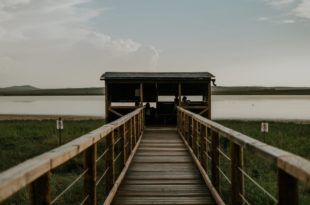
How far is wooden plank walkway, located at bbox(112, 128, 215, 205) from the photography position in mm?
5855

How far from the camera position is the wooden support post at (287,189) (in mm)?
2592

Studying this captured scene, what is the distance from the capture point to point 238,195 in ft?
14.5

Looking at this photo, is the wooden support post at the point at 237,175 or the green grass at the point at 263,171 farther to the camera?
the green grass at the point at 263,171

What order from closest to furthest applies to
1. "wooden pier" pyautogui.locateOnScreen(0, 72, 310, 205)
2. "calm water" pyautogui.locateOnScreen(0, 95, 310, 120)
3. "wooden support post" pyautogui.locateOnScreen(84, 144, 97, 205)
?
"wooden pier" pyautogui.locateOnScreen(0, 72, 310, 205) → "wooden support post" pyautogui.locateOnScreen(84, 144, 97, 205) → "calm water" pyautogui.locateOnScreen(0, 95, 310, 120)

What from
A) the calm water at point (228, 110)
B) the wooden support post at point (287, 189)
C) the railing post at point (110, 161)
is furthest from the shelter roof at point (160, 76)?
the calm water at point (228, 110)

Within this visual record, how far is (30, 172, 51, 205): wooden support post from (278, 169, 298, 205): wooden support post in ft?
4.92

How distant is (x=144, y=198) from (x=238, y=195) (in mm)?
1875

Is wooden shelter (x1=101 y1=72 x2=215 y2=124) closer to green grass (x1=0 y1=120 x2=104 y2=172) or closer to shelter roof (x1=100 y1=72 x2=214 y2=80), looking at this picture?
shelter roof (x1=100 y1=72 x2=214 y2=80)

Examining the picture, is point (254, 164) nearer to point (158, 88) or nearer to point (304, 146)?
point (304, 146)

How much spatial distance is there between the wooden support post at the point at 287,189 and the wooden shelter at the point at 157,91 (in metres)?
17.2

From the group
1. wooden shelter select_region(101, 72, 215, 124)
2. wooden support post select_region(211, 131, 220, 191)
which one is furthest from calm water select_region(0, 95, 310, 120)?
wooden support post select_region(211, 131, 220, 191)

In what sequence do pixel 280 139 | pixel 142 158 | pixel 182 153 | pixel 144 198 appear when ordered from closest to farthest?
pixel 144 198 < pixel 142 158 < pixel 182 153 < pixel 280 139

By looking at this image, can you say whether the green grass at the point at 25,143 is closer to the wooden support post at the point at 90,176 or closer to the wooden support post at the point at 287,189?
the wooden support post at the point at 90,176

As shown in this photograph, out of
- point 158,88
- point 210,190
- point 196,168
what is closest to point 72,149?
point 210,190
